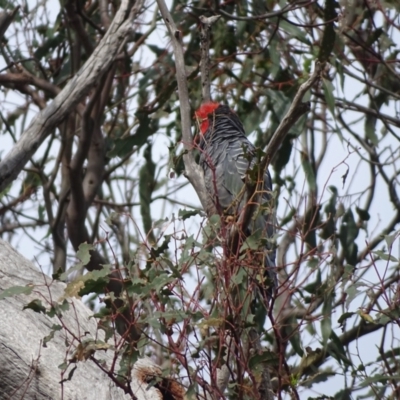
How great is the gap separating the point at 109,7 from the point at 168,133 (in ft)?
3.29

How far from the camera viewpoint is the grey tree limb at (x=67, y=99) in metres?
3.44

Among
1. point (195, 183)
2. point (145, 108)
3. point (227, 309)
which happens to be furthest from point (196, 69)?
point (227, 309)

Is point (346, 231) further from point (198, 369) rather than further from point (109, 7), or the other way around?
point (198, 369)

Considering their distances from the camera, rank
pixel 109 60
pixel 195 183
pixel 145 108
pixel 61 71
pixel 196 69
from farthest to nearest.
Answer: pixel 61 71, pixel 145 108, pixel 196 69, pixel 109 60, pixel 195 183

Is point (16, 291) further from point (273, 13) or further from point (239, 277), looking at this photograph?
point (273, 13)

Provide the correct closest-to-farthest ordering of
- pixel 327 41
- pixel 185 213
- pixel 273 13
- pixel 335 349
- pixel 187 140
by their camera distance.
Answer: pixel 185 213
pixel 187 140
pixel 327 41
pixel 335 349
pixel 273 13

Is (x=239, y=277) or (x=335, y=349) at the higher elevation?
(x=335, y=349)

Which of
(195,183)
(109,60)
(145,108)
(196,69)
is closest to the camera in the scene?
(195,183)

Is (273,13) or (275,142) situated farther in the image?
(273,13)

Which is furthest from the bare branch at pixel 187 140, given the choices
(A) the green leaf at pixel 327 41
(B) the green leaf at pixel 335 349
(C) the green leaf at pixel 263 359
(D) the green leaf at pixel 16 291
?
(B) the green leaf at pixel 335 349

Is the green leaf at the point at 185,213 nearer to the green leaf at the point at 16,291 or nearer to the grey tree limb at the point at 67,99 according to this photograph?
the green leaf at the point at 16,291

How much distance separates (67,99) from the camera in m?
3.66

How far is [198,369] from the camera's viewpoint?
2.30 meters

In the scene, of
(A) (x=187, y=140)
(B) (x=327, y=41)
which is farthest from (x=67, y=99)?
(B) (x=327, y=41)
